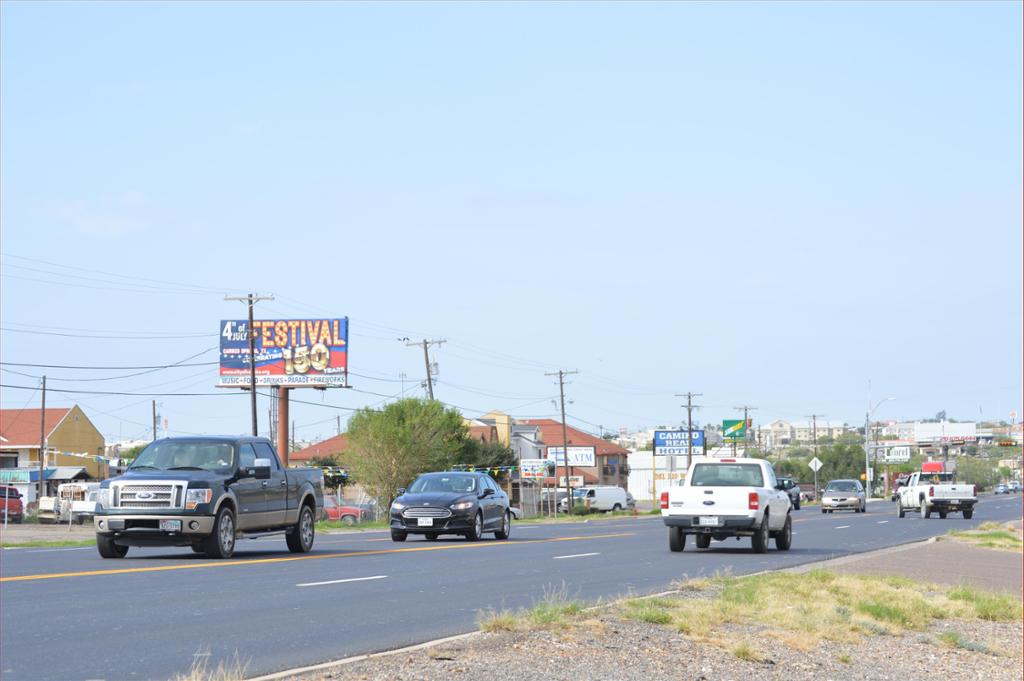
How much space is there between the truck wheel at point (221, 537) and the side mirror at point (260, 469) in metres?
0.74

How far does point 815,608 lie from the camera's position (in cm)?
1462

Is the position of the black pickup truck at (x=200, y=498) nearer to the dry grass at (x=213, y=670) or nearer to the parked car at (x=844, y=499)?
the dry grass at (x=213, y=670)

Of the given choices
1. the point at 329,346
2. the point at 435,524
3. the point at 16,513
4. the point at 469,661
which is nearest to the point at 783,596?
the point at 469,661

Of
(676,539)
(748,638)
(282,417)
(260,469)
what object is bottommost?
(676,539)

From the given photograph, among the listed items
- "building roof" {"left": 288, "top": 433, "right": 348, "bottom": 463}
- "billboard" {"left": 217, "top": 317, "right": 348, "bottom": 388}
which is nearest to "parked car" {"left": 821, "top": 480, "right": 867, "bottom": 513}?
"billboard" {"left": 217, "top": 317, "right": 348, "bottom": 388}

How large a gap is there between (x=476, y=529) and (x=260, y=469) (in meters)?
8.17

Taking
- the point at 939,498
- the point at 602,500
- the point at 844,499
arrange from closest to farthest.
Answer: the point at 939,498
the point at 844,499
the point at 602,500

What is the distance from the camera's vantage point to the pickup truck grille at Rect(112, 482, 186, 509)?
20281 millimetres

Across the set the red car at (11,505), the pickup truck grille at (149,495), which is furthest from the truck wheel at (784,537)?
the red car at (11,505)

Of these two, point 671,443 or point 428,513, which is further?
point 671,443

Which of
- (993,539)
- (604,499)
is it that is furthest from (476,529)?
(604,499)

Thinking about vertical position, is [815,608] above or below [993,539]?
above

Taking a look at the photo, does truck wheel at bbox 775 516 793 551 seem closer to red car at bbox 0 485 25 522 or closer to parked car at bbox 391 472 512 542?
parked car at bbox 391 472 512 542

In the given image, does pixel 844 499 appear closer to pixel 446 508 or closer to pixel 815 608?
pixel 446 508
